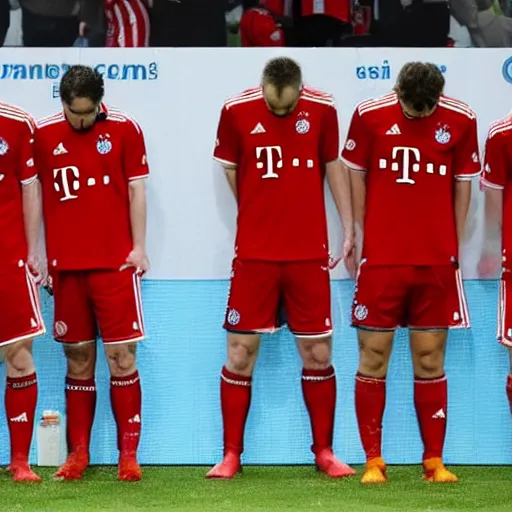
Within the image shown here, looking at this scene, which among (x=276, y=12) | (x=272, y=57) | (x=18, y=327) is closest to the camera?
(x=18, y=327)

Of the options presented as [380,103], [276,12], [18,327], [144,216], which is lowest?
[18,327]

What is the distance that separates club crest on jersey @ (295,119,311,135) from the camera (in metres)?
6.11

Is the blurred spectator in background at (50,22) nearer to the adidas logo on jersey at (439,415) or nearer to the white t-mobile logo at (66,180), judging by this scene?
the white t-mobile logo at (66,180)

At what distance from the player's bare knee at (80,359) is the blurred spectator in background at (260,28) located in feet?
5.71

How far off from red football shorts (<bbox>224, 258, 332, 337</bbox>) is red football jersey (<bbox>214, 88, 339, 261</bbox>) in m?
0.05

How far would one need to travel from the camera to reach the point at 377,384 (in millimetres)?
6051

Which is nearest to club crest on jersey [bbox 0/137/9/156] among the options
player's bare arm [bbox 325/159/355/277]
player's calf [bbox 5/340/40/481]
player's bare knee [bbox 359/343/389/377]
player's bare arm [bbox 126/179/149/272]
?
player's bare arm [bbox 126/179/149/272]

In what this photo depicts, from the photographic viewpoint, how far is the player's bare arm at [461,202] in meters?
6.07

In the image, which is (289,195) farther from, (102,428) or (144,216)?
(102,428)

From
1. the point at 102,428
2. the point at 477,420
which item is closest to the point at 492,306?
the point at 477,420

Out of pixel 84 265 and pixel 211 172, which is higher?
pixel 211 172

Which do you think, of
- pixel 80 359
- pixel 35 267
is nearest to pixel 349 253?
pixel 80 359

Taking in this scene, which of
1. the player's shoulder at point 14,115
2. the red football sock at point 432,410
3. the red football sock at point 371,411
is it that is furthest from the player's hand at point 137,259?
the red football sock at point 432,410

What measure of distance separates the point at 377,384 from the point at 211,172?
123 cm
